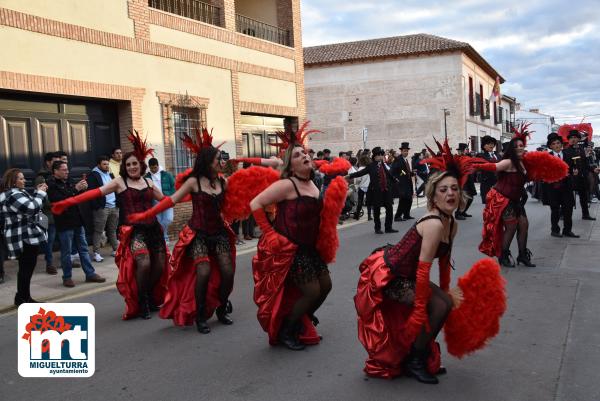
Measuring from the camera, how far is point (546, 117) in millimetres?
71250

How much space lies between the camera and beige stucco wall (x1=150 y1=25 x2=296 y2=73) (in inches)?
508

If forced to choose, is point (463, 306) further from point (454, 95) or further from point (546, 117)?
point (546, 117)

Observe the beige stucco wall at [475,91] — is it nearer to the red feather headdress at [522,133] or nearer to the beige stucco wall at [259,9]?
the beige stucco wall at [259,9]

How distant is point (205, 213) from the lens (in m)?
5.44

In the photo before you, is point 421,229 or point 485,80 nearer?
point 421,229

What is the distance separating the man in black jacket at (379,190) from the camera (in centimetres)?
1201

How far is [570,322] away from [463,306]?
2.01 m

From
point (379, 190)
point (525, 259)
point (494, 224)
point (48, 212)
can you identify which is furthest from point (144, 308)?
point (379, 190)

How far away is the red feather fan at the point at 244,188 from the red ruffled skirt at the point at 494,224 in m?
3.80

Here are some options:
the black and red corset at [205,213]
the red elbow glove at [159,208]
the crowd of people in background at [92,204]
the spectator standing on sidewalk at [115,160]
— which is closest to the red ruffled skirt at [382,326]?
the crowd of people in background at [92,204]

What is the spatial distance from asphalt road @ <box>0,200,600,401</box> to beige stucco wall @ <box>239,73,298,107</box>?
31.8 feet

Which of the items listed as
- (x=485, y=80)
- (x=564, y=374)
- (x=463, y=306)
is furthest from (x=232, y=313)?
(x=485, y=80)

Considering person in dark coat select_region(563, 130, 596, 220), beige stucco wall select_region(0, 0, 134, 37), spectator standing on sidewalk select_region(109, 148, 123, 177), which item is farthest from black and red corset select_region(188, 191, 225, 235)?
person in dark coat select_region(563, 130, 596, 220)

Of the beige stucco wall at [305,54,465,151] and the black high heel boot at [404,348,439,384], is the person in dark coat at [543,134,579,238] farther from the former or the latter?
the beige stucco wall at [305,54,465,151]
